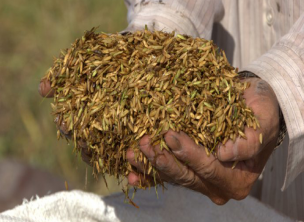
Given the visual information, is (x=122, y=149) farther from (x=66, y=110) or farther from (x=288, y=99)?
(x=288, y=99)

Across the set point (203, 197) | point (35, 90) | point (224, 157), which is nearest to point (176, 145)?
point (224, 157)

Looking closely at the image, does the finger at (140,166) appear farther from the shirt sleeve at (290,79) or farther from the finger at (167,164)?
the shirt sleeve at (290,79)

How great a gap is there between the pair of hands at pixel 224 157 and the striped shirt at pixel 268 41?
51mm

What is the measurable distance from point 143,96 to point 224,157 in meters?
0.27

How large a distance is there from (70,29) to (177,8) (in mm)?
2649

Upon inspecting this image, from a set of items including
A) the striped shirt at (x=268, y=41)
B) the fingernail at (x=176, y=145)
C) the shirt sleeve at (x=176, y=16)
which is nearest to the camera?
the fingernail at (x=176, y=145)

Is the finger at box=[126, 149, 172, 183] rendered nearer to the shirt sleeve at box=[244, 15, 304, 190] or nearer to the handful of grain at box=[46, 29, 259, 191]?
the handful of grain at box=[46, 29, 259, 191]

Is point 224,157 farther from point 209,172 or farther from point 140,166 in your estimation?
point 140,166

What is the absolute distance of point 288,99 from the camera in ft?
4.50

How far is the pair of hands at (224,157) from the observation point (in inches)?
51.0

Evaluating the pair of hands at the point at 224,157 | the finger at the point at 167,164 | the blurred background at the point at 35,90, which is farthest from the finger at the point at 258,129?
the blurred background at the point at 35,90

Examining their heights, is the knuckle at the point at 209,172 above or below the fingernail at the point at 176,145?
below

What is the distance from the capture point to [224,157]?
132cm

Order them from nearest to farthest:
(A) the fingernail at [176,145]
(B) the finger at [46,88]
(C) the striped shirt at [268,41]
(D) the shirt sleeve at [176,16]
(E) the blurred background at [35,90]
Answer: (A) the fingernail at [176,145]
(C) the striped shirt at [268,41]
(B) the finger at [46,88]
(D) the shirt sleeve at [176,16]
(E) the blurred background at [35,90]
